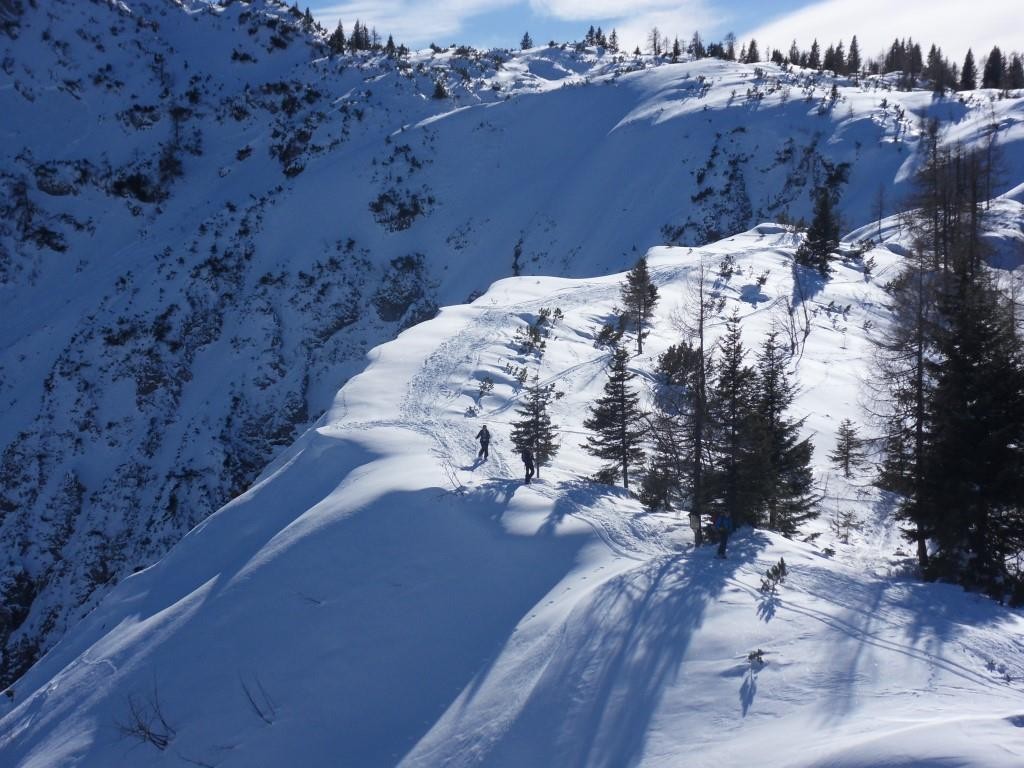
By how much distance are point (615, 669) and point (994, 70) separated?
95284 mm

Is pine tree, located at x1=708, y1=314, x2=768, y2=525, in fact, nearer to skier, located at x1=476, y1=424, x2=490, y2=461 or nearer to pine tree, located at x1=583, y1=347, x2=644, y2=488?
pine tree, located at x1=583, y1=347, x2=644, y2=488

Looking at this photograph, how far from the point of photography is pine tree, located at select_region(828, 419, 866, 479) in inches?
818

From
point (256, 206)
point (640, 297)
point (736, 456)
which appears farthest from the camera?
point (256, 206)

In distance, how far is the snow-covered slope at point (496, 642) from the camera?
24.5ft

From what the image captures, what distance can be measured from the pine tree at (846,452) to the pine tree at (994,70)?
3024 inches

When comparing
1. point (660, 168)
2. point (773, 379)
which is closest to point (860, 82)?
point (660, 168)

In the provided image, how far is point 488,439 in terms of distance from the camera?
16875mm

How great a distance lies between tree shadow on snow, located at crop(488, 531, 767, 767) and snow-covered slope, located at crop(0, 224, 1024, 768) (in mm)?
33

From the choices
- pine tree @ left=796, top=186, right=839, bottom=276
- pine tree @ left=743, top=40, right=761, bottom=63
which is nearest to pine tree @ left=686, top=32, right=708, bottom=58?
pine tree @ left=743, top=40, right=761, bottom=63

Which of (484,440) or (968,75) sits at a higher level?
(968,75)

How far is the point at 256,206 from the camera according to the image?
50406mm

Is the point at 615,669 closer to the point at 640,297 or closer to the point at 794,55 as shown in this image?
the point at 640,297

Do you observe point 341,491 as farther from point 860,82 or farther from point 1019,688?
point 860,82

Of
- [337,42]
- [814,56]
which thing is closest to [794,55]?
[814,56]
